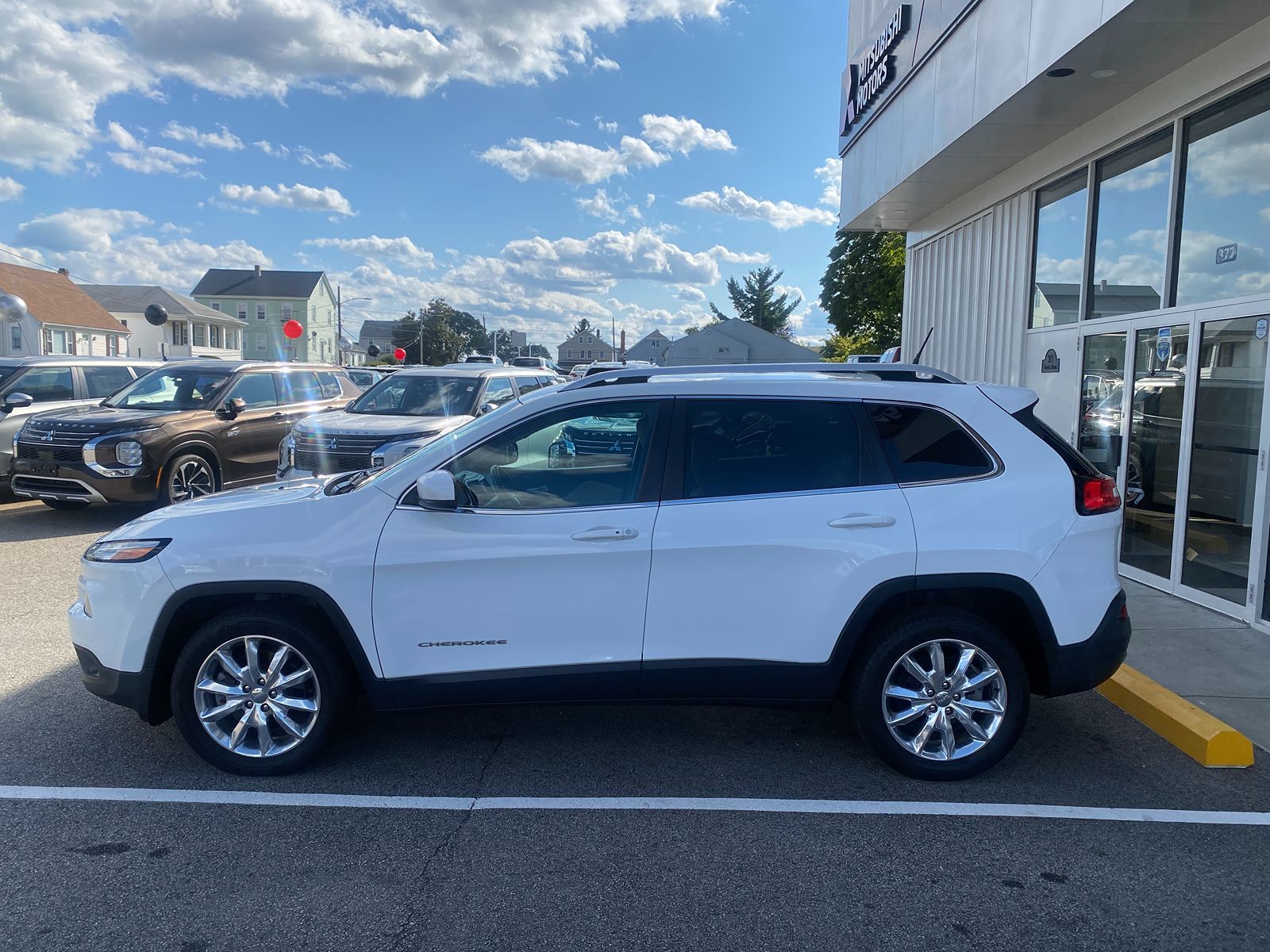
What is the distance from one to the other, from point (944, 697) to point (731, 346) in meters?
74.3

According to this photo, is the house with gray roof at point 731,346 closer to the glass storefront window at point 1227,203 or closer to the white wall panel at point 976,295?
the white wall panel at point 976,295

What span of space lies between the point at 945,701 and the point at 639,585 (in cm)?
144

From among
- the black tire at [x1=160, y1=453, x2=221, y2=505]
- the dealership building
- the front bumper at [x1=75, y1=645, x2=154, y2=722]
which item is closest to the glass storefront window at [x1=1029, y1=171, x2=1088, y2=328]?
the dealership building

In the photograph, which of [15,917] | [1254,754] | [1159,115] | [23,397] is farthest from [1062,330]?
[23,397]

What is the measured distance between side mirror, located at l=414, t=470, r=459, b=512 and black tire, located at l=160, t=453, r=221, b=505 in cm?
679

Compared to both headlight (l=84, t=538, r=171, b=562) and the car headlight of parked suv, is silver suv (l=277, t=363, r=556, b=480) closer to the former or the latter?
the car headlight of parked suv

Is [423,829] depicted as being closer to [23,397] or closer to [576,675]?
[576,675]

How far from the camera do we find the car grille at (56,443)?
9.39 metres

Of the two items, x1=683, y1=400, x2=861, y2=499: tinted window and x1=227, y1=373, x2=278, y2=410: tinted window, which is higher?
x1=227, y1=373, x2=278, y2=410: tinted window

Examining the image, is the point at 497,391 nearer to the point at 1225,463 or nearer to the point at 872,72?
the point at 872,72

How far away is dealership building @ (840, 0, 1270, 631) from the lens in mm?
6270

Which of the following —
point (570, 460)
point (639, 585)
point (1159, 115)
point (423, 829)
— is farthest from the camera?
point (1159, 115)

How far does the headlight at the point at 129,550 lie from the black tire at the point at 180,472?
233 inches

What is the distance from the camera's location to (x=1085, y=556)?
395 centimetres
